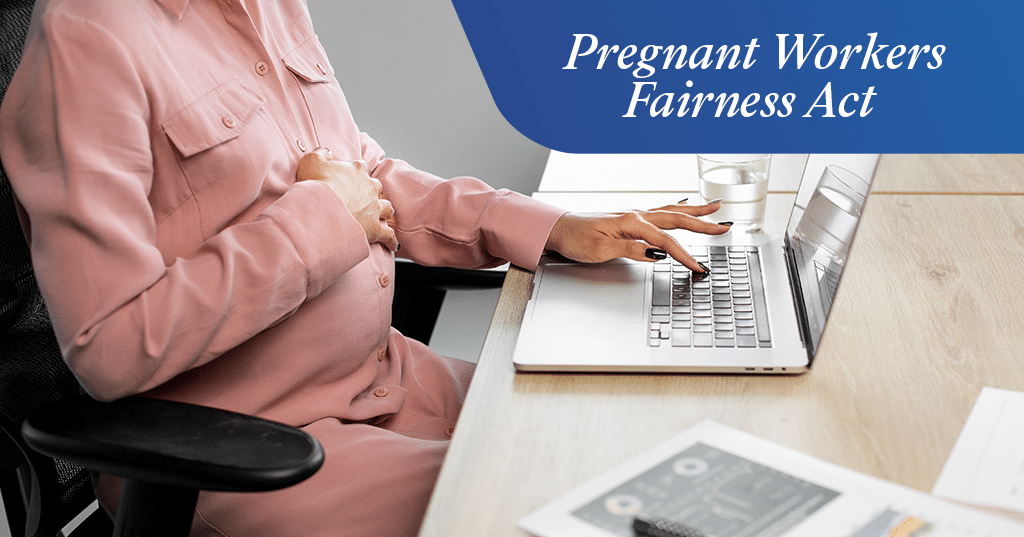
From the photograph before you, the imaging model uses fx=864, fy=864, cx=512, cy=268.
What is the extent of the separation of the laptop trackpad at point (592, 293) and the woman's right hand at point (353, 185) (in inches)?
7.7

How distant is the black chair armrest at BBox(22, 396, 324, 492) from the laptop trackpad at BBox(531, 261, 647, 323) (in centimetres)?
32

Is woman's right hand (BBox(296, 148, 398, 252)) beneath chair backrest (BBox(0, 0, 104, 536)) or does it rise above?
above

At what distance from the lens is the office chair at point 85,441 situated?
2.04 feet

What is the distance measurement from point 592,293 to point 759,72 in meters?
1.00

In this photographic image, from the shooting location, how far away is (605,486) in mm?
600

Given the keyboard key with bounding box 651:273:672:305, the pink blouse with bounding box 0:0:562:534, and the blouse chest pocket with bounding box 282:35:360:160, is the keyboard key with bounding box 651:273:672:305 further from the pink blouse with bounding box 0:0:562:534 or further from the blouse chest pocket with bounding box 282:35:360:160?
the blouse chest pocket with bounding box 282:35:360:160

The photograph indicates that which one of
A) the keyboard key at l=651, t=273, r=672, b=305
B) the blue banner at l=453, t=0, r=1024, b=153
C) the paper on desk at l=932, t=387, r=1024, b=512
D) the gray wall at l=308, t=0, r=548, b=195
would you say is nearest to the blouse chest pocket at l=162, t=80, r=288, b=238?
the keyboard key at l=651, t=273, r=672, b=305

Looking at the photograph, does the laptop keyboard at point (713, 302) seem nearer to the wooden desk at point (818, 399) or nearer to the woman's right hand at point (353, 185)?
the wooden desk at point (818, 399)

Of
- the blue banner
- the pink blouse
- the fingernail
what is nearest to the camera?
the pink blouse

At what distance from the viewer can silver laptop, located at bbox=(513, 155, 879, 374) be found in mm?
778

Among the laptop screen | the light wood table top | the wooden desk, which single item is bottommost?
the wooden desk

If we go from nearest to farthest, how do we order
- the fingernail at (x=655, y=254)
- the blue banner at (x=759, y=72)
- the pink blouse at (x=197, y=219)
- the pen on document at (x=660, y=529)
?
the pen on document at (x=660, y=529) → the pink blouse at (x=197, y=219) → the fingernail at (x=655, y=254) → the blue banner at (x=759, y=72)

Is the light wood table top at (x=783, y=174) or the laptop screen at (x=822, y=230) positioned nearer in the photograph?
the laptop screen at (x=822, y=230)

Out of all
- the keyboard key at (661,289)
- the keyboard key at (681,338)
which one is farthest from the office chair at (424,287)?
the keyboard key at (681,338)
